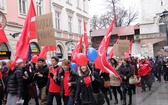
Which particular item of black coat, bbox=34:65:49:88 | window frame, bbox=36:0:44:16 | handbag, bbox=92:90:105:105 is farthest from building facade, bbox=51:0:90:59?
handbag, bbox=92:90:105:105

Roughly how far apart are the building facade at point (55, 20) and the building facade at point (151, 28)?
546 inches

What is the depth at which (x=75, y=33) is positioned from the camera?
2945 cm

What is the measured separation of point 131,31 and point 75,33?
1775 cm

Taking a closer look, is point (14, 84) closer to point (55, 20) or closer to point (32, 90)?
point (32, 90)

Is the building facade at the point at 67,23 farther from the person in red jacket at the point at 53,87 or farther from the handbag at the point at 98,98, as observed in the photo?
the handbag at the point at 98,98

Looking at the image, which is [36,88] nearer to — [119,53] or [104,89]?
[104,89]

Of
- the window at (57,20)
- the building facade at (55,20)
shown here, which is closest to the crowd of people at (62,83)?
the building facade at (55,20)

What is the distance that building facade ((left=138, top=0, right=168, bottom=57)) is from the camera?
144 ft

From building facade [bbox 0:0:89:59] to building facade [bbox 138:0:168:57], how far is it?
13.9 m

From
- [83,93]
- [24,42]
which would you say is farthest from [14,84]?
[83,93]

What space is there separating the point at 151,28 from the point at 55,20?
23922 millimetres

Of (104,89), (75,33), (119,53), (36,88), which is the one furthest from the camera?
(75,33)

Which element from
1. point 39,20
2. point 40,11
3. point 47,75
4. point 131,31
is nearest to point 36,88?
point 47,75

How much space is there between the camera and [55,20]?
24969 mm
